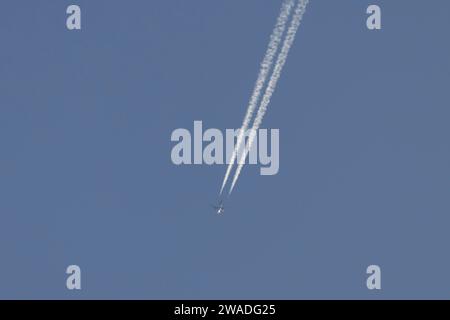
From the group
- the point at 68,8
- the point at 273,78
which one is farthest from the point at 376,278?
the point at 68,8

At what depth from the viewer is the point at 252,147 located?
198ft

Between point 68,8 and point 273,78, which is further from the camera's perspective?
point 68,8

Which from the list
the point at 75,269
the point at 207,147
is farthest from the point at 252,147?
the point at 75,269

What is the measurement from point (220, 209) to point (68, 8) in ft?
47.9

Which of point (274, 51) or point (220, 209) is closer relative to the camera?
point (274, 51)

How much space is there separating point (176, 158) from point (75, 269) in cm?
856

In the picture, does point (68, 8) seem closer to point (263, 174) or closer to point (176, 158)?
point (176, 158)

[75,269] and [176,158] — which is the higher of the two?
[176,158]
